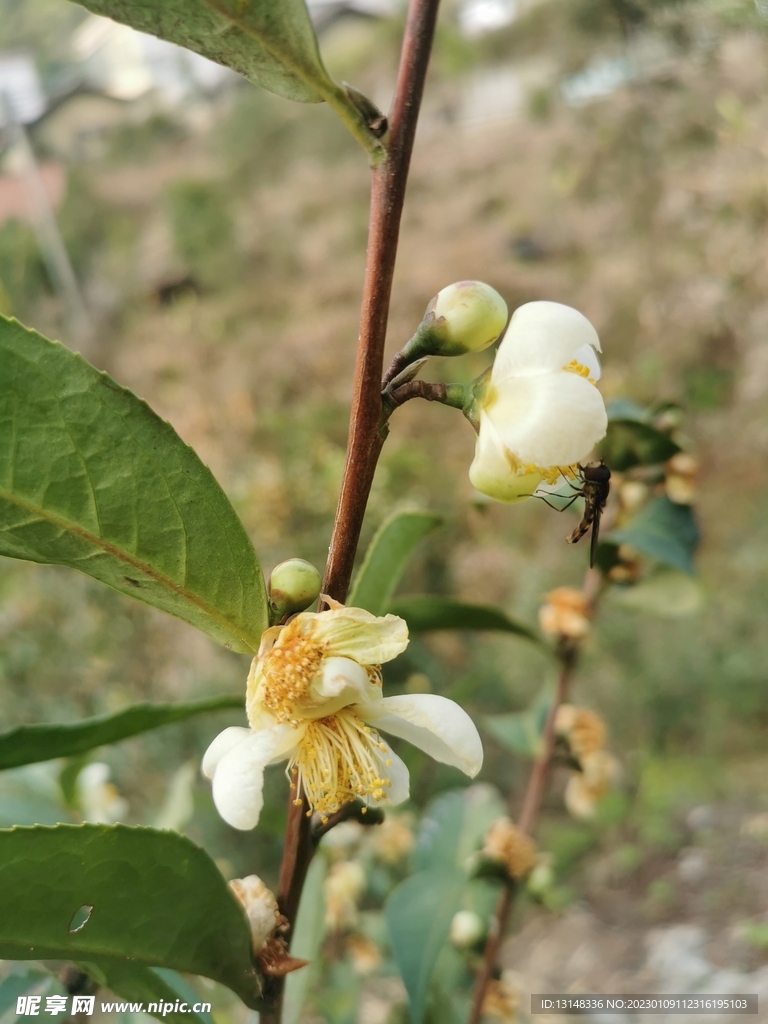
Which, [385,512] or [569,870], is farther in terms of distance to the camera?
[385,512]

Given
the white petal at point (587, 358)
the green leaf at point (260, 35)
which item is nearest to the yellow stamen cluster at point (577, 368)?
→ the white petal at point (587, 358)

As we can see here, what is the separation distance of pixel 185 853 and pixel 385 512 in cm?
270

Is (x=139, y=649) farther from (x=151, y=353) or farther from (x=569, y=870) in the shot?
(x=151, y=353)

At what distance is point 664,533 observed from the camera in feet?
2.43

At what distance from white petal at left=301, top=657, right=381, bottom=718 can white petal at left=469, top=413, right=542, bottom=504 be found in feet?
0.33

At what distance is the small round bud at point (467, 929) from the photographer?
858mm

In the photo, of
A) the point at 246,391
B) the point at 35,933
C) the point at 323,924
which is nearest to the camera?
the point at 35,933

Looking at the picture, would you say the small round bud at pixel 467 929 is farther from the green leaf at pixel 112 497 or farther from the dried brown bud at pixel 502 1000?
the green leaf at pixel 112 497

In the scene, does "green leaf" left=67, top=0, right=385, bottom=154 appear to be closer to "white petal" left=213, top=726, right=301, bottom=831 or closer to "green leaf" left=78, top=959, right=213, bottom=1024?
"white petal" left=213, top=726, right=301, bottom=831

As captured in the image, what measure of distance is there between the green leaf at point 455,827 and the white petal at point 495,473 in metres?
0.60

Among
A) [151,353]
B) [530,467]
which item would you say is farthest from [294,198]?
[530,467]

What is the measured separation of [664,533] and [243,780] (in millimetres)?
532

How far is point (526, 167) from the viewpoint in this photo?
8.08 metres

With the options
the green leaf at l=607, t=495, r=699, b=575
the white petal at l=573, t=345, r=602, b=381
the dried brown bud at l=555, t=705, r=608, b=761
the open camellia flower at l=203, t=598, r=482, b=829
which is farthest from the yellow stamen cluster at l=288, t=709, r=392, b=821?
the dried brown bud at l=555, t=705, r=608, b=761
